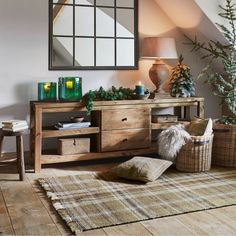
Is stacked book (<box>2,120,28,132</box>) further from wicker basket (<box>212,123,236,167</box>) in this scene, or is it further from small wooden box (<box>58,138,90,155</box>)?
wicker basket (<box>212,123,236,167</box>)

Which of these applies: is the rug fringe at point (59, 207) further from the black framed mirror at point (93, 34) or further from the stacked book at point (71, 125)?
the black framed mirror at point (93, 34)

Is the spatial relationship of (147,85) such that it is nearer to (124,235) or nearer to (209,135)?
(209,135)

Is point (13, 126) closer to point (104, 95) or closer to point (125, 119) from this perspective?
point (104, 95)

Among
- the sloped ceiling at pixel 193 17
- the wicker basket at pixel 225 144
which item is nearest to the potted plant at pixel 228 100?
the wicker basket at pixel 225 144

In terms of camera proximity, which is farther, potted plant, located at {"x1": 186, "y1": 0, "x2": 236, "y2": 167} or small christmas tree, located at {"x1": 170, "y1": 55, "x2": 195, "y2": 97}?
small christmas tree, located at {"x1": 170, "y1": 55, "x2": 195, "y2": 97}

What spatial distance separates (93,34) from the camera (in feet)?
14.3

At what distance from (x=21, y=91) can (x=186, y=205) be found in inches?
88.0

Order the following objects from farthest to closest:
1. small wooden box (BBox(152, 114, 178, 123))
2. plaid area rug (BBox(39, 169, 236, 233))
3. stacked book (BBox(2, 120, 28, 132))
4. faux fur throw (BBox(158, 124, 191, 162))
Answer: small wooden box (BBox(152, 114, 178, 123)) → faux fur throw (BBox(158, 124, 191, 162)) → stacked book (BBox(2, 120, 28, 132)) → plaid area rug (BBox(39, 169, 236, 233))

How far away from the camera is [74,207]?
281 cm

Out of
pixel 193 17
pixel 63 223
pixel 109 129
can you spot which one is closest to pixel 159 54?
pixel 193 17

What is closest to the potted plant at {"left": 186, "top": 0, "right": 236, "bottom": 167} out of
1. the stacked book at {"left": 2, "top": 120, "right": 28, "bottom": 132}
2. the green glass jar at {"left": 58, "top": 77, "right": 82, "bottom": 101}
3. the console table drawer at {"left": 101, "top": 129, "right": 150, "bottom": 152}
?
the console table drawer at {"left": 101, "top": 129, "right": 150, "bottom": 152}

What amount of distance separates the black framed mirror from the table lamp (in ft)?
0.78

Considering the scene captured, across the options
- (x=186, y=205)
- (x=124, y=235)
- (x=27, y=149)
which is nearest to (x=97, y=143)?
(x=27, y=149)

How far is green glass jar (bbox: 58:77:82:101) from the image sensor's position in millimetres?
3975
